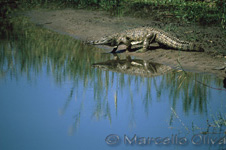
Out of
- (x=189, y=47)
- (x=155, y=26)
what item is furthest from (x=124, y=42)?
(x=155, y=26)

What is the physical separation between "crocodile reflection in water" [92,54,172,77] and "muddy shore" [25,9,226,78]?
0.93 ft

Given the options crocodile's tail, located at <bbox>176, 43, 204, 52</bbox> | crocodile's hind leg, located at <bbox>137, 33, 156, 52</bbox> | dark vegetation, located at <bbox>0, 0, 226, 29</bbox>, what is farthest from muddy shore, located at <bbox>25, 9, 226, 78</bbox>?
dark vegetation, located at <bbox>0, 0, 226, 29</bbox>

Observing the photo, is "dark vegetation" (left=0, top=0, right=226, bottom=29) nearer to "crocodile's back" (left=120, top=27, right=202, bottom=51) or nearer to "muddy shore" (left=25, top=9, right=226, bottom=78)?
"muddy shore" (left=25, top=9, right=226, bottom=78)

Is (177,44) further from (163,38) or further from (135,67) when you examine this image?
(135,67)

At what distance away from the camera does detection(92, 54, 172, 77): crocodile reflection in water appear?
5.93 meters

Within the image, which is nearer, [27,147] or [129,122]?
[27,147]

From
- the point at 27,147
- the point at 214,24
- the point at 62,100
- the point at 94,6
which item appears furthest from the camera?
the point at 94,6

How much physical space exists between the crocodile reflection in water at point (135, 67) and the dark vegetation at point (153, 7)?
7.59 feet

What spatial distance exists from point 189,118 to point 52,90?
A: 194cm

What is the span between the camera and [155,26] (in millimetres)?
9516

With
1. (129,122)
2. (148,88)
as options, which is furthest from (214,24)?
(129,122)

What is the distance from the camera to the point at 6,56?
6.66 m

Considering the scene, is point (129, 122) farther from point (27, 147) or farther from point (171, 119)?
point (27, 147)

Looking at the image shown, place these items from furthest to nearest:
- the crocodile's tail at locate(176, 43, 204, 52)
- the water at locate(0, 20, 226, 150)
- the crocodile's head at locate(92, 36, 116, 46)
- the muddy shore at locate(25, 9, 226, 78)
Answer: the crocodile's head at locate(92, 36, 116, 46), the crocodile's tail at locate(176, 43, 204, 52), the muddy shore at locate(25, 9, 226, 78), the water at locate(0, 20, 226, 150)
